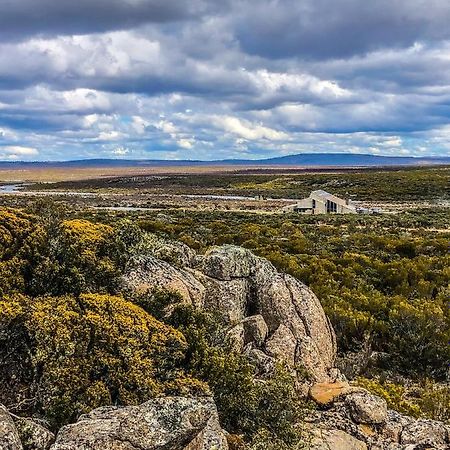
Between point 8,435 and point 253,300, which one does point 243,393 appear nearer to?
point 8,435

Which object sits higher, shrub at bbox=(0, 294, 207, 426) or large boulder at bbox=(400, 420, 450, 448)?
shrub at bbox=(0, 294, 207, 426)

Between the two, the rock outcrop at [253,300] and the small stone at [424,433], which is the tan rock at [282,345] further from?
the small stone at [424,433]

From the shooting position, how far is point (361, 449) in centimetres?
763

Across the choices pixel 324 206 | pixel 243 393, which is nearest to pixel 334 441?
pixel 243 393

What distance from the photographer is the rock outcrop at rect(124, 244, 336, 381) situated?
1011cm

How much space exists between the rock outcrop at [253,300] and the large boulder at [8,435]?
3965mm

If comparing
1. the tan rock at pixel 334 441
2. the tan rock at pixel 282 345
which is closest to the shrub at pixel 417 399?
the tan rock at pixel 282 345

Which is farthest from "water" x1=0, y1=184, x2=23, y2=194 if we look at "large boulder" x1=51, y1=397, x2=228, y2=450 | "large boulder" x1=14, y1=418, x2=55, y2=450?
"large boulder" x1=51, y1=397, x2=228, y2=450

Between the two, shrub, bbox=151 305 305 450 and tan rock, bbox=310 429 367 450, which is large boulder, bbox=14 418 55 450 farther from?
tan rock, bbox=310 429 367 450

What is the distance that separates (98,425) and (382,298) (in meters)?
13.8

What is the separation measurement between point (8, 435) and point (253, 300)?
22.4 feet

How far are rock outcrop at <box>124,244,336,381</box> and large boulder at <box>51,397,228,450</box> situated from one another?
3.54 m

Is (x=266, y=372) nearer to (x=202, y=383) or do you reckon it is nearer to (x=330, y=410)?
(x=330, y=410)

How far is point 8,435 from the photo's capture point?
5473mm
